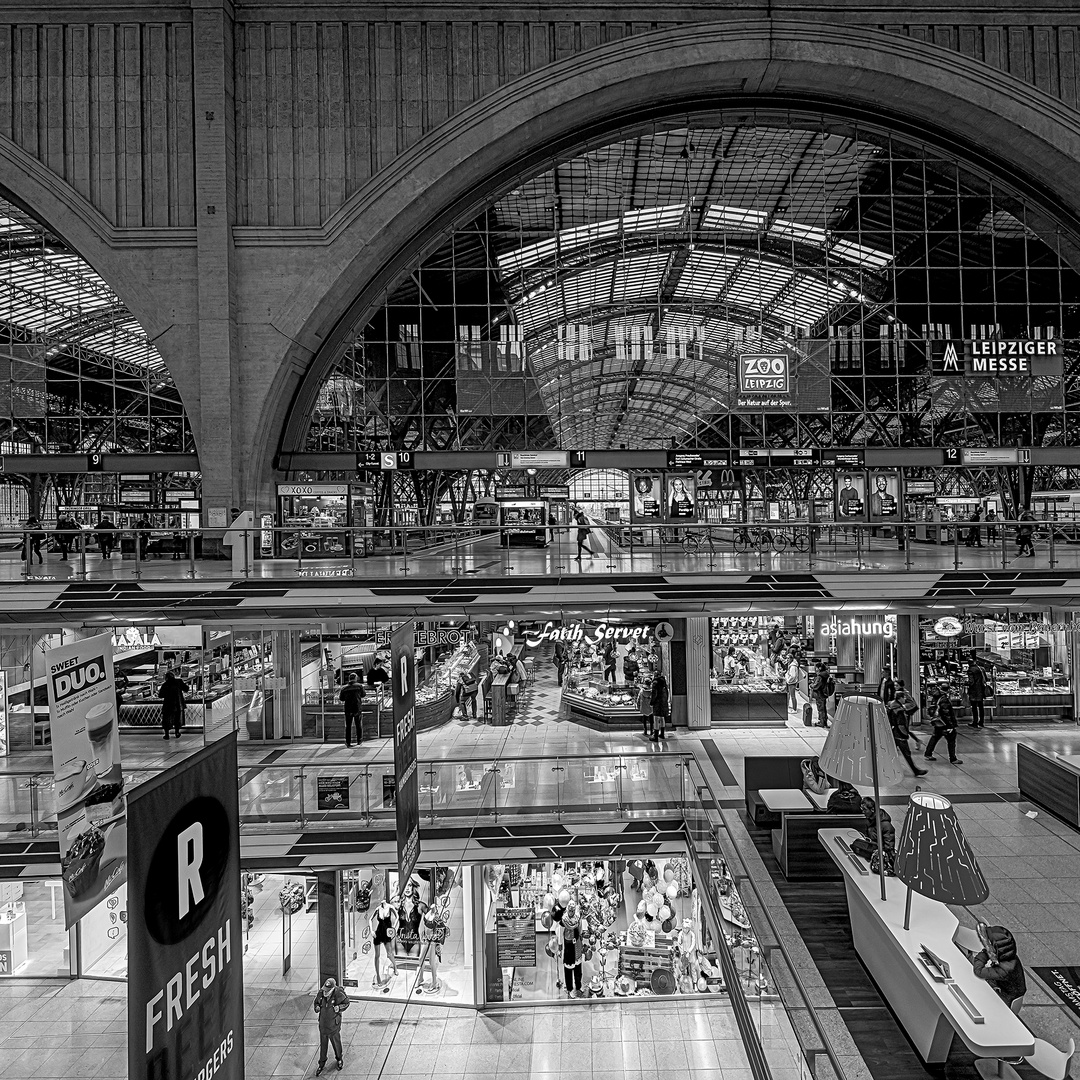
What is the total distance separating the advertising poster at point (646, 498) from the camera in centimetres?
2216

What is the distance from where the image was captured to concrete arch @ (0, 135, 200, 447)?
826 inches

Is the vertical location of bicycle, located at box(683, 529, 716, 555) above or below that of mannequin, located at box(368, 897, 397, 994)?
above

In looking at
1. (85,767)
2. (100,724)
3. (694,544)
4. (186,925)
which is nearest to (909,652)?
(694,544)

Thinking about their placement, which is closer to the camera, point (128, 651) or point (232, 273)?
point (128, 651)

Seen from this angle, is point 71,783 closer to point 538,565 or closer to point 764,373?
point 538,565

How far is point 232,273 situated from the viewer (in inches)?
835

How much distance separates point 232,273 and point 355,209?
3.70 metres

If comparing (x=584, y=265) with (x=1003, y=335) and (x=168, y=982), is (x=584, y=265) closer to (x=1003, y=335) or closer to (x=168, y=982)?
(x=1003, y=335)

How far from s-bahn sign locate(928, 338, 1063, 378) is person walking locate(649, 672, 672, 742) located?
46.6ft

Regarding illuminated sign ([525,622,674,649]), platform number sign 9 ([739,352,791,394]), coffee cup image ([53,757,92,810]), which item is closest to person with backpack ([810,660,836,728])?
illuminated sign ([525,622,674,649])

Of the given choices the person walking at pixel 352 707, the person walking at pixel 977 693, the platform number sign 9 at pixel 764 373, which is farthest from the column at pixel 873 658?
the person walking at pixel 352 707

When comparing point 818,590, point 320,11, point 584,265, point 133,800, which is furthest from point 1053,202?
point 133,800

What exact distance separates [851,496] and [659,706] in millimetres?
11905

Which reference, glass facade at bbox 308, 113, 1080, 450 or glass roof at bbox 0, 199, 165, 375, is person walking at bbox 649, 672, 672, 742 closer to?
glass facade at bbox 308, 113, 1080, 450
